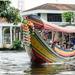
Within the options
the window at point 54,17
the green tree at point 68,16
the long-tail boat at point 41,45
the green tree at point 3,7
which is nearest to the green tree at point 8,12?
the green tree at point 3,7

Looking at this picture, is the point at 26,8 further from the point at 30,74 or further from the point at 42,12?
the point at 30,74

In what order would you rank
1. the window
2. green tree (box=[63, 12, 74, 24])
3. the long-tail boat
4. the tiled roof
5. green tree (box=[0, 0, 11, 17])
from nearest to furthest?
green tree (box=[0, 0, 11, 17]), the long-tail boat, green tree (box=[63, 12, 74, 24]), the window, the tiled roof

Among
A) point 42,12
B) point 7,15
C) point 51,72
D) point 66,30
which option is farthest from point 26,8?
point 7,15

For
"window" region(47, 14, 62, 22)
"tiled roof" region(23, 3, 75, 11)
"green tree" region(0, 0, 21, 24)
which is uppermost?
"green tree" region(0, 0, 21, 24)

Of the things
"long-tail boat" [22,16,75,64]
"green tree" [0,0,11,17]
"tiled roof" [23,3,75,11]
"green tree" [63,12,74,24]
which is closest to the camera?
"green tree" [0,0,11,17]

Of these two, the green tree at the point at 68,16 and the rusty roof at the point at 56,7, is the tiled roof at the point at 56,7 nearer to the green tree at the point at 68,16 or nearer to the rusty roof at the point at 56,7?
the rusty roof at the point at 56,7

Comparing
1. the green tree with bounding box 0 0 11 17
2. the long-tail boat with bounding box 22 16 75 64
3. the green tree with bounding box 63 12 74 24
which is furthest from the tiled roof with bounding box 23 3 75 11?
the green tree with bounding box 0 0 11 17

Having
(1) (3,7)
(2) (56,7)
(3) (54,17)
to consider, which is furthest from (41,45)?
(2) (56,7)

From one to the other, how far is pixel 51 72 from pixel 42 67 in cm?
231

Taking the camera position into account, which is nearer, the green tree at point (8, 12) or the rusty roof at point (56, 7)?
the green tree at point (8, 12)

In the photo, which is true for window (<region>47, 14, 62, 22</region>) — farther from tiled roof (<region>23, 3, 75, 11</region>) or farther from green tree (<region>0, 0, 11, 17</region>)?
green tree (<region>0, 0, 11, 17</region>)

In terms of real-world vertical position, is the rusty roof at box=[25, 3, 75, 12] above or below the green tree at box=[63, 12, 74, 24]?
above

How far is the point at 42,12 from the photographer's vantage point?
4875cm

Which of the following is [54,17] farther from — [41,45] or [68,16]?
[41,45]
